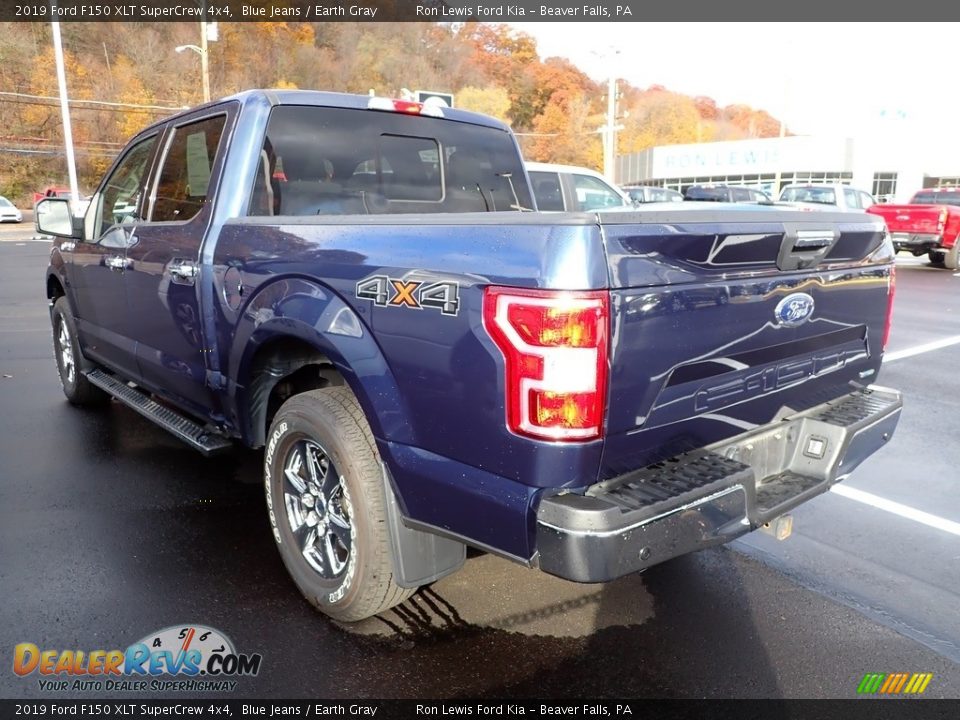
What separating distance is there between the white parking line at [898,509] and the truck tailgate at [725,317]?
1383 millimetres

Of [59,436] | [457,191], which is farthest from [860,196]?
[59,436]

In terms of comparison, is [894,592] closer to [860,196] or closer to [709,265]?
[709,265]

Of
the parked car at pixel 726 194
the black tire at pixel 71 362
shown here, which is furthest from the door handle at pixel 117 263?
the parked car at pixel 726 194

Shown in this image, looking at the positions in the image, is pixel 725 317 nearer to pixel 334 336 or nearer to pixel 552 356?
pixel 552 356

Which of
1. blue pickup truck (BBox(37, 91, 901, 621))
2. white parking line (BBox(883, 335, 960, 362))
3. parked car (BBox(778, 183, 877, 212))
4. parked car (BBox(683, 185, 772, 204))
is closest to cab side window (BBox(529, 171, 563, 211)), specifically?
white parking line (BBox(883, 335, 960, 362))

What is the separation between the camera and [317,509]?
2990 mm

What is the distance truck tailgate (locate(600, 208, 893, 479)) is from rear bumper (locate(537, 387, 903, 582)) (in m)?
0.08

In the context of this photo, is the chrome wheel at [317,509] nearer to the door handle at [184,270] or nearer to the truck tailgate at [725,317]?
the door handle at [184,270]

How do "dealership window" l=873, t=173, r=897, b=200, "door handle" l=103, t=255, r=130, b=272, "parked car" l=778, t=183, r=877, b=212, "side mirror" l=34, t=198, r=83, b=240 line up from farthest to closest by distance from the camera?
1. "dealership window" l=873, t=173, r=897, b=200
2. "parked car" l=778, t=183, r=877, b=212
3. "side mirror" l=34, t=198, r=83, b=240
4. "door handle" l=103, t=255, r=130, b=272

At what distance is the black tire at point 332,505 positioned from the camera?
8.46 ft

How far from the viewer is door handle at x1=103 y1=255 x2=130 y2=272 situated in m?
4.12

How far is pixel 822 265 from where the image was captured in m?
2.72

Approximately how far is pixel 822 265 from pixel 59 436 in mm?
4945

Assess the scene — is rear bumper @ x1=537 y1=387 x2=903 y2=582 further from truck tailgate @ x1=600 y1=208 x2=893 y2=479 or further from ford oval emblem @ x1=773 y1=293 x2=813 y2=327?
ford oval emblem @ x1=773 y1=293 x2=813 y2=327
